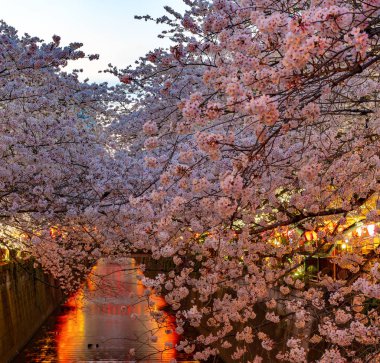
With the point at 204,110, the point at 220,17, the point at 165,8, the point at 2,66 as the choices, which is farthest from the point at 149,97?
the point at 204,110

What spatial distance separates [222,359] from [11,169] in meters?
9.61

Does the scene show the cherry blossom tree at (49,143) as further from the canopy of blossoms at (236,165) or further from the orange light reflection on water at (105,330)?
the orange light reflection on water at (105,330)

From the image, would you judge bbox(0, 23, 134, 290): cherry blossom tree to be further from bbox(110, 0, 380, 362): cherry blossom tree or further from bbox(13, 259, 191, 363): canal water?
bbox(13, 259, 191, 363): canal water

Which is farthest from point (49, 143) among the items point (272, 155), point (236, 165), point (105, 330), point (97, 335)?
point (105, 330)

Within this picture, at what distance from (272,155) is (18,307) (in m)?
15.1

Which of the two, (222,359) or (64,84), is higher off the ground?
(64,84)

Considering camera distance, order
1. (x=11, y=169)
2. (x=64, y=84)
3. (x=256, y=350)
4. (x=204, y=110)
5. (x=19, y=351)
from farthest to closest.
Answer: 1. (x=19, y=351)
2. (x=256, y=350)
3. (x=64, y=84)
4. (x=11, y=169)
5. (x=204, y=110)

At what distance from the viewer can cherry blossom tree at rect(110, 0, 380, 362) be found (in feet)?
11.6

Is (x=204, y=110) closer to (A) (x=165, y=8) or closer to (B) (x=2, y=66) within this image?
(B) (x=2, y=66)

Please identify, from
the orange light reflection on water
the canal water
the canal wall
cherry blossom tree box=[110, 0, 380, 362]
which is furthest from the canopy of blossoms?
the orange light reflection on water

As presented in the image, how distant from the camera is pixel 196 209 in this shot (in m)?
9.95

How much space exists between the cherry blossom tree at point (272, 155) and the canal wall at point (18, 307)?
697cm

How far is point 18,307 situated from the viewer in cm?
2100

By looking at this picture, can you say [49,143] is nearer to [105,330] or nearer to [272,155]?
[272,155]
